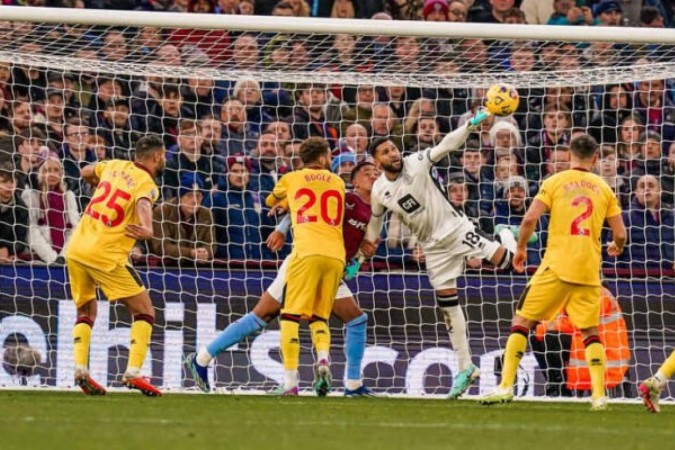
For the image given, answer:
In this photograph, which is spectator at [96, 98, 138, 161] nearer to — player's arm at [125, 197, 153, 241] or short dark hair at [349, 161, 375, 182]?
short dark hair at [349, 161, 375, 182]

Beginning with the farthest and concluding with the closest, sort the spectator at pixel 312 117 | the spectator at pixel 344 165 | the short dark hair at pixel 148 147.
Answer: the spectator at pixel 312 117 → the spectator at pixel 344 165 → the short dark hair at pixel 148 147

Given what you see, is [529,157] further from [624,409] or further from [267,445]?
[267,445]

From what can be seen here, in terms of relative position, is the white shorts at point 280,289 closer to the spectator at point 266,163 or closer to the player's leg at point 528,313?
the spectator at point 266,163

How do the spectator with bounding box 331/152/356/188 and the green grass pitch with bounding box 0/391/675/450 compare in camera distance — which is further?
the spectator with bounding box 331/152/356/188

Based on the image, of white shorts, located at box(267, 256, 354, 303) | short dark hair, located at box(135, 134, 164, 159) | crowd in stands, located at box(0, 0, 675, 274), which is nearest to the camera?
short dark hair, located at box(135, 134, 164, 159)

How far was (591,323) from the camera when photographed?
11016mm

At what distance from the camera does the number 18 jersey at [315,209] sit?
12.0m

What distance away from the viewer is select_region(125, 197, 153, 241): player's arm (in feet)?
36.9

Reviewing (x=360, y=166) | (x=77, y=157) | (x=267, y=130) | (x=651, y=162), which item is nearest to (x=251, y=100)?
(x=267, y=130)

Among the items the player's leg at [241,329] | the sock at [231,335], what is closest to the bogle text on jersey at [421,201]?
the player's leg at [241,329]

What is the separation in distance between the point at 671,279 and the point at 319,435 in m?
6.17

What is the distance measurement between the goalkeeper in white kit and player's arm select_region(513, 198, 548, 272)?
146 cm

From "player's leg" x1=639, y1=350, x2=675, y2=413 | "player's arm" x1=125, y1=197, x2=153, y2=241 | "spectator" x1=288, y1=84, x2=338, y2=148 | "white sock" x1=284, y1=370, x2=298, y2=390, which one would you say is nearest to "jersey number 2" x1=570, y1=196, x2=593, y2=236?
"player's leg" x1=639, y1=350, x2=675, y2=413

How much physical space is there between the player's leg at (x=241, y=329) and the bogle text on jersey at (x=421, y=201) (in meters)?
0.99
